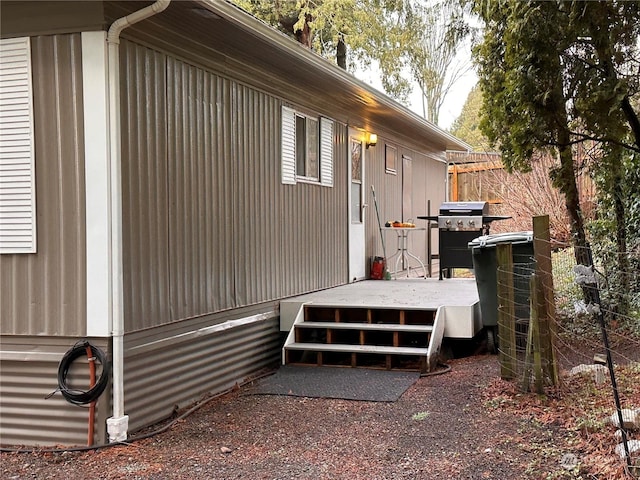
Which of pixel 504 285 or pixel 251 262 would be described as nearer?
pixel 504 285

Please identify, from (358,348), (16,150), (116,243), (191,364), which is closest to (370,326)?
(358,348)

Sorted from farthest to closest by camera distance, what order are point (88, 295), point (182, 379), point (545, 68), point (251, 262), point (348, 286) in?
point (348, 286) < point (251, 262) < point (545, 68) < point (182, 379) < point (88, 295)

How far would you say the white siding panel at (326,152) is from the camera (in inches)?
302

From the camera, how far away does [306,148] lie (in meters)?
7.34

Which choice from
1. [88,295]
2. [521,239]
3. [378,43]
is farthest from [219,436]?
[378,43]

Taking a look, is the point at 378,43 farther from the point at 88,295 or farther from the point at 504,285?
the point at 88,295

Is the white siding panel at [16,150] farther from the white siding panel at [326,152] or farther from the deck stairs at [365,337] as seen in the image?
the white siding panel at [326,152]

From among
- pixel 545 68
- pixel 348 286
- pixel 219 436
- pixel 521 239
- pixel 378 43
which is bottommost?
pixel 219 436

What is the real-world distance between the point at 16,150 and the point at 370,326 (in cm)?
341

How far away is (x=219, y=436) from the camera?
4.20m

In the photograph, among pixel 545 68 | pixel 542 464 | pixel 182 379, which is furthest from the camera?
pixel 545 68

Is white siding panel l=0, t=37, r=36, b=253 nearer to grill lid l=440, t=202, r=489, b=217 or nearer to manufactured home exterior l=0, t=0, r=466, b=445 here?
manufactured home exterior l=0, t=0, r=466, b=445

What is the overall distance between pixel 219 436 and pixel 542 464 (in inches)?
80.6

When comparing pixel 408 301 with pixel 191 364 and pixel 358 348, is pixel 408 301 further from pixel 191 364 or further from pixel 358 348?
pixel 191 364
